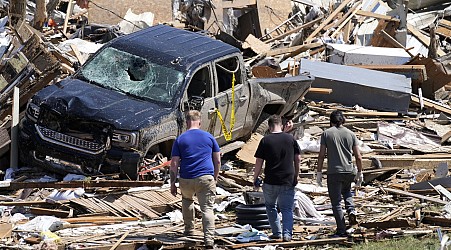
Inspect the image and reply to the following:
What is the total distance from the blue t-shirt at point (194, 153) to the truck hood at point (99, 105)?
2.48 metres

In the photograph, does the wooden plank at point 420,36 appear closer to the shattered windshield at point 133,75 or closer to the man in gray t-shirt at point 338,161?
the shattered windshield at point 133,75

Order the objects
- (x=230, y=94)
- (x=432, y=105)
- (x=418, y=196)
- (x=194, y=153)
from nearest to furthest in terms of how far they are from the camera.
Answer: (x=194, y=153) < (x=418, y=196) < (x=230, y=94) < (x=432, y=105)

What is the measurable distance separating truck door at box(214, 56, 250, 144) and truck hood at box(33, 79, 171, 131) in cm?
143

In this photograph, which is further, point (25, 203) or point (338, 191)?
point (25, 203)

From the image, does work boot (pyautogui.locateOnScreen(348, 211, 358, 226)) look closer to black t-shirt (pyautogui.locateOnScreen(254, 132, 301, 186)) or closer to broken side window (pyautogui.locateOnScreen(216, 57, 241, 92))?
black t-shirt (pyautogui.locateOnScreen(254, 132, 301, 186))

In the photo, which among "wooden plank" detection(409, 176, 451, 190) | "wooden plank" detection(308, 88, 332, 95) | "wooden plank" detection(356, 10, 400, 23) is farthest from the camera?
"wooden plank" detection(356, 10, 400, 23)

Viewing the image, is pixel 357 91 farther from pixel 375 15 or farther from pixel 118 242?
pixel 118 242

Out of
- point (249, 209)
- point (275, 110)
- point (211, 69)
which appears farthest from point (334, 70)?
point (249, 209)

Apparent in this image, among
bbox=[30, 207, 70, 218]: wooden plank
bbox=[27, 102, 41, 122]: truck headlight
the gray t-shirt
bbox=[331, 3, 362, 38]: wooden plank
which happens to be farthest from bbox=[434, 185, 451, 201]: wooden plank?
bbox=[331, 3, 362, 38]: wooden plank

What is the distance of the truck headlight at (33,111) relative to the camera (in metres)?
13.7

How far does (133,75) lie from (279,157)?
13.8ft

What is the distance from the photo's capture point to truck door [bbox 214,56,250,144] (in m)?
15.1

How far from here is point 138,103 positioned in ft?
45.9

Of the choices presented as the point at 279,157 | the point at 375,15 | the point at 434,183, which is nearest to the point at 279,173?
the point at 279,157
